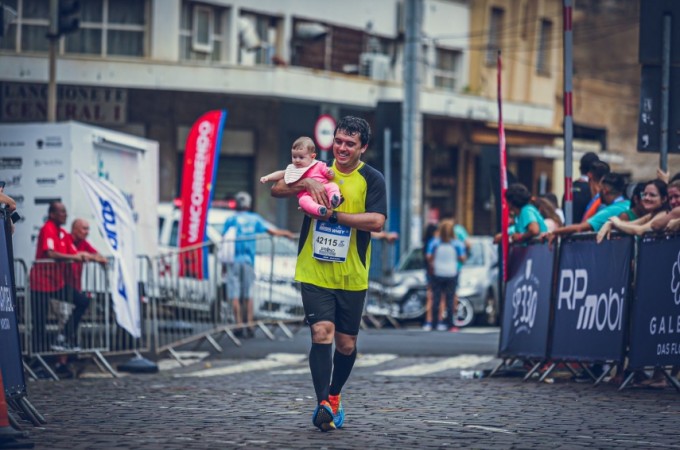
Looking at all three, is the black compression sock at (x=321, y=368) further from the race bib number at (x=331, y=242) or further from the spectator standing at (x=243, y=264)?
the spectator standing at (x=243, y=264)

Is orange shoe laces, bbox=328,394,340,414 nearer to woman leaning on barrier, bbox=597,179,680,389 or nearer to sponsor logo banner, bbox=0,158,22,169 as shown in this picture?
woman leaning on barrier, bbox=597,179,680,389

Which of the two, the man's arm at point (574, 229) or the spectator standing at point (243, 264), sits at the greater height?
the man's arm at point (574, 229)

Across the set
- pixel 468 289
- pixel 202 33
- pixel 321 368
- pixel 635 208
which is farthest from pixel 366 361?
pixel 202 33

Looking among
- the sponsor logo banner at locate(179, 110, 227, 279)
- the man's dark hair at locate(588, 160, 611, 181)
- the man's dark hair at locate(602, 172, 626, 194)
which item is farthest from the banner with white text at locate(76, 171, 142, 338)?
the man's dark hair at locate(602, 172, 626, 194)

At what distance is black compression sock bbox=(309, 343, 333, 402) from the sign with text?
2408 cm

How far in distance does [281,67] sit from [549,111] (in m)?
13.1

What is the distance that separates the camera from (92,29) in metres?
33.4

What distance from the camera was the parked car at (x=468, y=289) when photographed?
84.7 ft

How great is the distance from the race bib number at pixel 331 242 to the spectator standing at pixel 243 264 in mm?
10196

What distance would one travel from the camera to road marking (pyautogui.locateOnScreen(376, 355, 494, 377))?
15.9 meters

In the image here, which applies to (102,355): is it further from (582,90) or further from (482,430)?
(582,90)

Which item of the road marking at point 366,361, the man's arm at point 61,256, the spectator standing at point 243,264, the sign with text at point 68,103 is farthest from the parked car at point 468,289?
the man's arm at point 61,256

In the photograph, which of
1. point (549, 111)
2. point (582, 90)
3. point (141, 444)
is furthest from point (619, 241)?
point (582, 90)

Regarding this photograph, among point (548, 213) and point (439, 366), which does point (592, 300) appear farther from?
point (439, 366)
